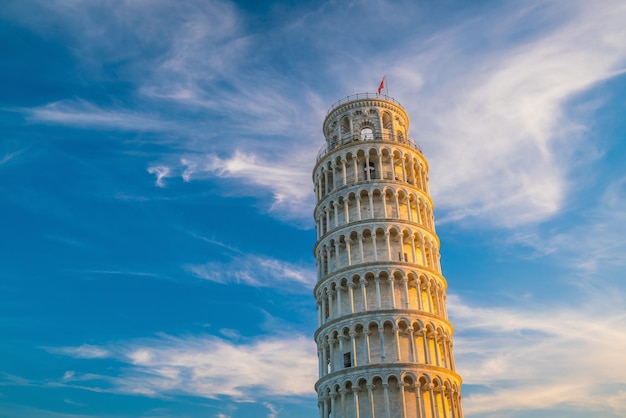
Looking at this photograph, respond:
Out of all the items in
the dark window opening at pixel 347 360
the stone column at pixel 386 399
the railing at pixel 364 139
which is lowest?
the stone column at pixel 386 399

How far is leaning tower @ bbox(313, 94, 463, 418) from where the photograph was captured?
2119 inches

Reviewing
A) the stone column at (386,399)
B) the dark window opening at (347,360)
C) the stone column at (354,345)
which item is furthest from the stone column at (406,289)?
the stone column at (386,399)

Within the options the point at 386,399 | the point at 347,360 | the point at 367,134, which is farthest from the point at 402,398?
the point at 367,134

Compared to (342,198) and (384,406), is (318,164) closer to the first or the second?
(342,198)

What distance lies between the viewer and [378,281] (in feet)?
189

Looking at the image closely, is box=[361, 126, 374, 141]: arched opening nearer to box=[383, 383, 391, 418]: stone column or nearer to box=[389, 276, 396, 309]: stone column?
box=[389, 276, 396, 309]: stone column

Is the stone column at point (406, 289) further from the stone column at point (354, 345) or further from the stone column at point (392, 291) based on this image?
the stone column at point (354, 345)

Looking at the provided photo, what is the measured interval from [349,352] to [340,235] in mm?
11490

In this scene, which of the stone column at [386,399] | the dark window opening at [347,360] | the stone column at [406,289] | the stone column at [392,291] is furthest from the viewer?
the stone column at [406,289]

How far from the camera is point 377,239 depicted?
199 ft

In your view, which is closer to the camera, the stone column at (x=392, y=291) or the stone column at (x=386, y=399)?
the stone column at (x=386, y=399)

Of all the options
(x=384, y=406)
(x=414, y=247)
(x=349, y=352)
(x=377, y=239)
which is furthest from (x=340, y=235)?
(x=384, y=406)

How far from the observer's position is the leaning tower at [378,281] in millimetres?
53812

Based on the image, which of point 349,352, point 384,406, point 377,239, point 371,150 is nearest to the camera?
point 384,406
